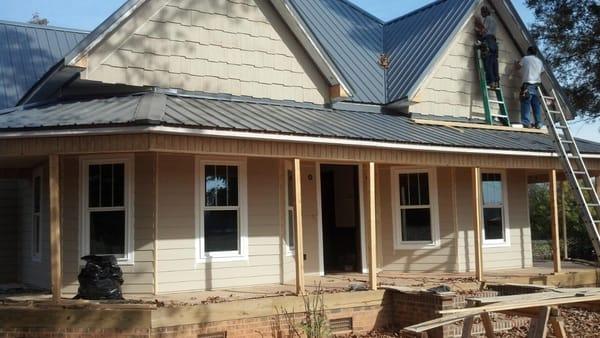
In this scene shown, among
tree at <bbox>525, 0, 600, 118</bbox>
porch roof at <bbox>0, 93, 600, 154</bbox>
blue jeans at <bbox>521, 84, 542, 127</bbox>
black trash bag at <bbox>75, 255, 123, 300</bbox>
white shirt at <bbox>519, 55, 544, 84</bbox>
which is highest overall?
tree at <bbox>525, 0, 600, 118</bbox>

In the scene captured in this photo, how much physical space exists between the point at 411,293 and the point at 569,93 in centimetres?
1741

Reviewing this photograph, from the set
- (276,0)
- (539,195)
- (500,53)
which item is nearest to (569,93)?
(500,53)

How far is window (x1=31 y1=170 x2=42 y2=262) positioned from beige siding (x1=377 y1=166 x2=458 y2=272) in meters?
7.46

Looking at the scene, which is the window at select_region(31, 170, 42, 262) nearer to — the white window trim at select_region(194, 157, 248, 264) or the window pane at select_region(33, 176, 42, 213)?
the window pane at select_region(33, 176, 42, 213)

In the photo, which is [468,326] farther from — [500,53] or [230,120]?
[500,53]

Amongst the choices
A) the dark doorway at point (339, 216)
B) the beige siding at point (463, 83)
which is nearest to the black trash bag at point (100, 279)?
the dark doorway at point (339, 216)

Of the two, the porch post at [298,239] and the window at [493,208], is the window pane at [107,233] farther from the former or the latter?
the window at [493,208]

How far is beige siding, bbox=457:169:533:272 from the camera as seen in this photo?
14.2m

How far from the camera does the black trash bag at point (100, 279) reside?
974 centimetres

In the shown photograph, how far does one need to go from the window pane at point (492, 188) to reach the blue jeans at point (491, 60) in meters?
2.57

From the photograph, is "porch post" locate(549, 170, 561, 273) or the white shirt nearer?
"porch post" locate(549, 170, 561, 273)

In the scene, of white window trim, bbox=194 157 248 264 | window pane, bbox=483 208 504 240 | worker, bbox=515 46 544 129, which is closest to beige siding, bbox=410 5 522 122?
worker, bbox=515 46 544 129

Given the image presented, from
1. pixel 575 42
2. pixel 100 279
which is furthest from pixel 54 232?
pixel 575 42

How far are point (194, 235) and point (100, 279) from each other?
194 centimetres
